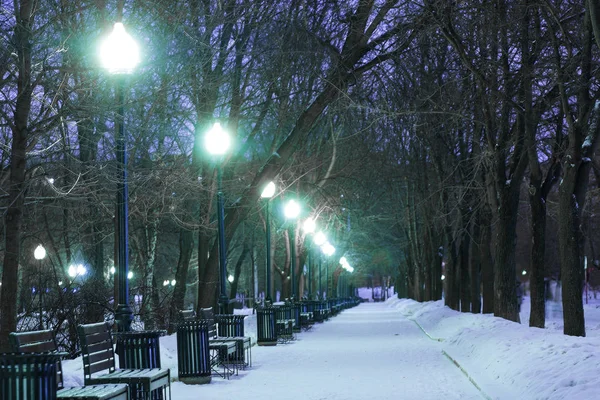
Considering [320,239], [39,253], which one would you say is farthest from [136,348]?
[320,239]

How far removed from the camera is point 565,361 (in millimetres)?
11078

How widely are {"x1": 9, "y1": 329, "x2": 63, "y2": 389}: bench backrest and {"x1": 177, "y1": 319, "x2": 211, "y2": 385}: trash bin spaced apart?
500 cm

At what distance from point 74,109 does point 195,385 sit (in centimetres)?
513

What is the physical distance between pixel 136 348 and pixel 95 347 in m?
1.32

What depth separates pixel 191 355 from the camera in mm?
14531

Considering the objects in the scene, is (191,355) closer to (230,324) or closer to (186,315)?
(186,315)

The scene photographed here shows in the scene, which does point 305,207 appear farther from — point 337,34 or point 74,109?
point 74,109

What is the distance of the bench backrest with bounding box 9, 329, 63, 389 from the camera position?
334 inches

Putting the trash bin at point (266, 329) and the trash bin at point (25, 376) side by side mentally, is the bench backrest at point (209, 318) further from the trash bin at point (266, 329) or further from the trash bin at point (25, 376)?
the trash bin at point (25, 376)

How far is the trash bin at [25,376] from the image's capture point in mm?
7406

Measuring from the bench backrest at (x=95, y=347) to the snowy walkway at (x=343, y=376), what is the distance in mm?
1949

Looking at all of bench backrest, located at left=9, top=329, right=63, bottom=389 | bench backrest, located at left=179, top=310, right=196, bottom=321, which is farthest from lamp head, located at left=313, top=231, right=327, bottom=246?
bench backrest, located at left=9, top=329, right=63, bottom=389

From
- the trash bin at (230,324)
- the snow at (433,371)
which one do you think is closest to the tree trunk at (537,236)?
the snow at (433,371)

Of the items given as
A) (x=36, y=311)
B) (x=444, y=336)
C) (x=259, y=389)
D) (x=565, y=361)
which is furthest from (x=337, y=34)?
(x=565, y=361)
